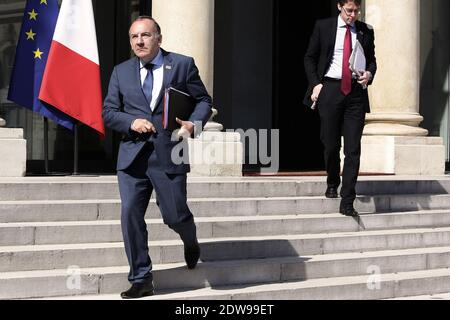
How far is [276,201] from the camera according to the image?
8945 millimetres

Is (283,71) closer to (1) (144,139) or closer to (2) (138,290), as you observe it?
(1) (144,139)

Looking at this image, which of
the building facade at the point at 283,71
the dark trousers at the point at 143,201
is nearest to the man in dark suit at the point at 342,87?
the dark trousers at the point at 143,201

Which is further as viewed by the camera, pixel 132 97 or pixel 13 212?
pixel 13 212

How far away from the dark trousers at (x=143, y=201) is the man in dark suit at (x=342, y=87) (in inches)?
106

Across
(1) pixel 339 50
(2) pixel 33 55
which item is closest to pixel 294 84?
(2) pixel 33 55

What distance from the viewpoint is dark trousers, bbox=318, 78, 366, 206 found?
8648 mm

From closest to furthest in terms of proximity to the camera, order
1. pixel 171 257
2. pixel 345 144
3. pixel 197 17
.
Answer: pixel 171 257
pixel 345 144
pixel 197 17

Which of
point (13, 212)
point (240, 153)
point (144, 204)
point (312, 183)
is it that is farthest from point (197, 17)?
point (144, 204)

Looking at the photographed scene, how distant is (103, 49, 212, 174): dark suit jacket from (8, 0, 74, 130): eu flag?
12.9 ft

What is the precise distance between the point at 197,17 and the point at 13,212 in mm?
4512

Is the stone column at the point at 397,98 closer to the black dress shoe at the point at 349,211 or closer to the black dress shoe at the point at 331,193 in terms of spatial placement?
the black dress shoe at the point at 331,193

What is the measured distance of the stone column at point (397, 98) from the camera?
1316 cm

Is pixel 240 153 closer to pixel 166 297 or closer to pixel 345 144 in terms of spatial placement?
pixel 345 144

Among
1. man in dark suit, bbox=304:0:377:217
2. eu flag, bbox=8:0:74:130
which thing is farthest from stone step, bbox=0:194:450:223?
eu flag, bbox=8:0:74:130
